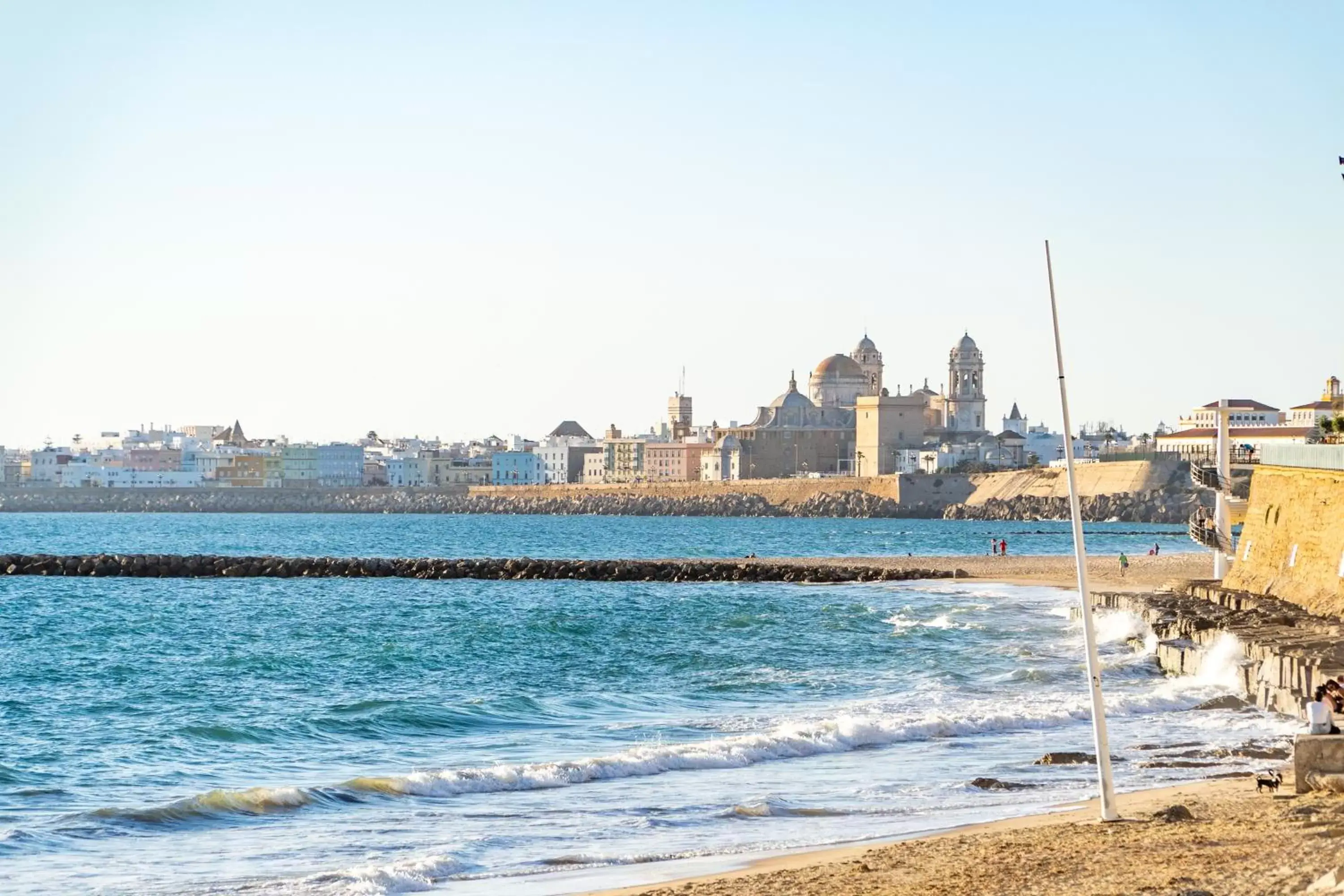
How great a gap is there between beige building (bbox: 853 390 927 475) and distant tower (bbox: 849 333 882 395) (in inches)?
698

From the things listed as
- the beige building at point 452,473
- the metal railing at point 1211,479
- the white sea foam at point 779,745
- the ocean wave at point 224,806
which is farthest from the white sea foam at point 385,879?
the beige building at point 452,473

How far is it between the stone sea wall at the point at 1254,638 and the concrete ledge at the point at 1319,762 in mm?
4894

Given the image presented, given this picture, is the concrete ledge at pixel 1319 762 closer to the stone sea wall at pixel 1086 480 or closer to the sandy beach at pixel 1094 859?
the sandy beach at pixel 1094 859

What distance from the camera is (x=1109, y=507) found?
105 meters

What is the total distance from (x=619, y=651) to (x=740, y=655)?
2.43 metres

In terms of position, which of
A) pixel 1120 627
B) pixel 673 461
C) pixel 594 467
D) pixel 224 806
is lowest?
pixel 1120 627

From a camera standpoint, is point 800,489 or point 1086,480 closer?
point 1086,480

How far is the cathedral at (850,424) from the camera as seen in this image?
445 ft

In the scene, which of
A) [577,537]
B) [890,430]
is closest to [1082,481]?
[890,430]

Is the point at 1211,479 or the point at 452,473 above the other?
the point at 452,473

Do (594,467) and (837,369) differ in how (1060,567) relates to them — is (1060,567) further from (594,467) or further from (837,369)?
(594,467)

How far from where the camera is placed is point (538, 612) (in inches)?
1478

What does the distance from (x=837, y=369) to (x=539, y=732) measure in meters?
134

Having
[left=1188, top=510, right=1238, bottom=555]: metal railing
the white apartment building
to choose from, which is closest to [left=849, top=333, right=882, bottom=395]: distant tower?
the white apartment building
